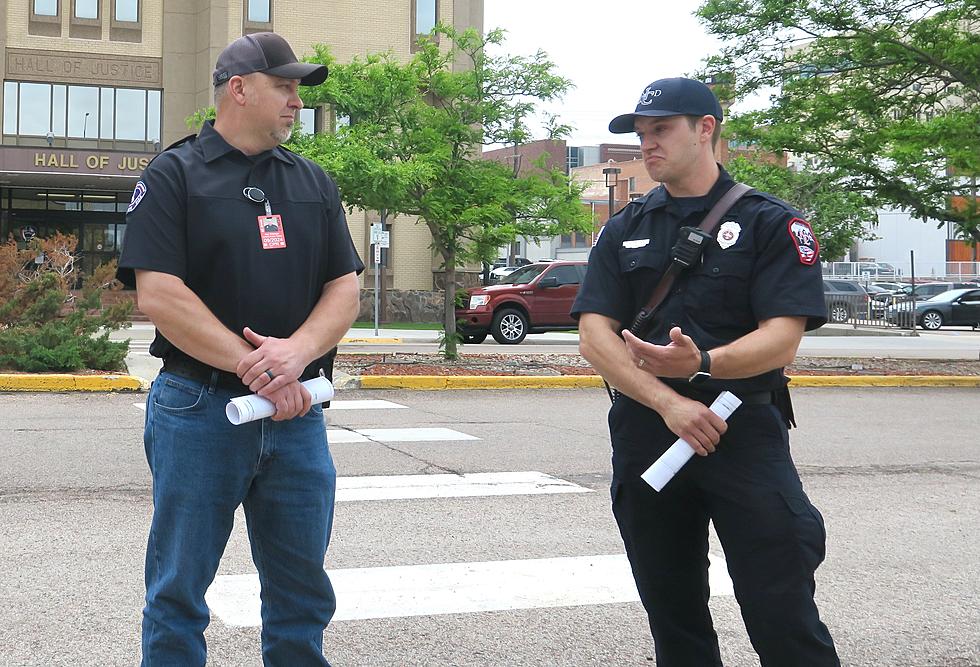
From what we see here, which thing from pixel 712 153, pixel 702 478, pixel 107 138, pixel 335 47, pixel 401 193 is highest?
pixel 335 47

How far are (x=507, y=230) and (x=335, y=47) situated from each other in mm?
21709

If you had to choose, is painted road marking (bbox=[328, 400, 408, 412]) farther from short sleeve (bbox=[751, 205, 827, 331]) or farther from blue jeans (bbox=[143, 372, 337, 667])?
short sleeve (bbox=[751, 205, 827, 331])

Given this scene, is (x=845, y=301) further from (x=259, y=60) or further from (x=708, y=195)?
(x=259, y=60)

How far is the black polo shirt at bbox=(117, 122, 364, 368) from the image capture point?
10.2 feet

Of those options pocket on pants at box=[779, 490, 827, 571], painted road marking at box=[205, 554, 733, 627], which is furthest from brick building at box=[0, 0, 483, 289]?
pocket on pants at box=[779, 490, 827, 571]

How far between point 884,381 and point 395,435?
925 cm

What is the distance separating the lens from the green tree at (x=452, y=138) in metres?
16.6

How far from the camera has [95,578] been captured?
552cm

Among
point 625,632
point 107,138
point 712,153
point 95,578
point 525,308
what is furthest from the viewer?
point 107,138

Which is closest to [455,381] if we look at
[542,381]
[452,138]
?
[542,381]

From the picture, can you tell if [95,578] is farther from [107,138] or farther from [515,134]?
[107,138]

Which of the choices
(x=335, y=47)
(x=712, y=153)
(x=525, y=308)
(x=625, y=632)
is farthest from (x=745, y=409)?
(x=335, y=47)

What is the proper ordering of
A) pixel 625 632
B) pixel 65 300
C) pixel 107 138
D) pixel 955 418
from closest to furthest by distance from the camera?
pixel 625 632 < pixel 955 418 < pixel 65 300 < pixel 107 138

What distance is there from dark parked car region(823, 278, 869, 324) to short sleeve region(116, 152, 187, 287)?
1434 inches
